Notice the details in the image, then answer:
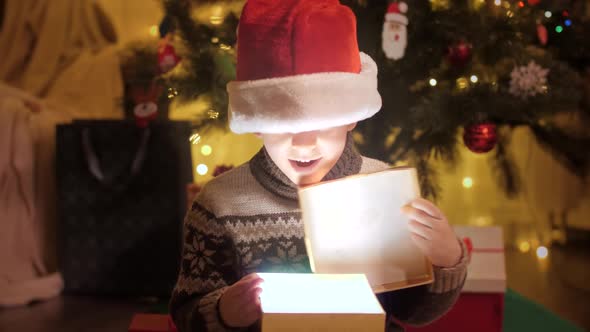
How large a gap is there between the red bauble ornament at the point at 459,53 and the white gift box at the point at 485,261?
0.31 m

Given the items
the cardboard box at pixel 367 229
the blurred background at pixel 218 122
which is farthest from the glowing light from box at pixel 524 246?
the cardboard box at pixel 367 229

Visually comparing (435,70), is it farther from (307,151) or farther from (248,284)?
(248,284)

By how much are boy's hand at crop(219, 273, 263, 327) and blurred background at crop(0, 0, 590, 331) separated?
190mm

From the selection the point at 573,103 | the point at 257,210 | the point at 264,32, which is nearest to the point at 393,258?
the point at 257,210

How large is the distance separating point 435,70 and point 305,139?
0.43 meters

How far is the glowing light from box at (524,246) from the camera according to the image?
2041 millimetres

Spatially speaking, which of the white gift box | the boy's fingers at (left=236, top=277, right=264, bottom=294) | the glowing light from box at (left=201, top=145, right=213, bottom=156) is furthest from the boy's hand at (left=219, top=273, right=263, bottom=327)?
the white gift box

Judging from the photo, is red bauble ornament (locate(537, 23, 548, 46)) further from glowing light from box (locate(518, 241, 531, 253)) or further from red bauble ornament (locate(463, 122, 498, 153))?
glowing light from box (locate(518, 241, 531, 253))

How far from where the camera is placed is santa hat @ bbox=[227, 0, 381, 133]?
602 mm

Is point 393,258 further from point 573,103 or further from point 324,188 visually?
point 573,103

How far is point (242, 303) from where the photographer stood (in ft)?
1.93

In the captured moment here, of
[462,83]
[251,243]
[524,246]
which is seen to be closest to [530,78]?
[462,83]

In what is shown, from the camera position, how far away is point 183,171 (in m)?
1.42

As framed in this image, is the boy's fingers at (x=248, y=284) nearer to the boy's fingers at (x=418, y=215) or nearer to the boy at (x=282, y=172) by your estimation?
the boy at (x=282, y=172)
